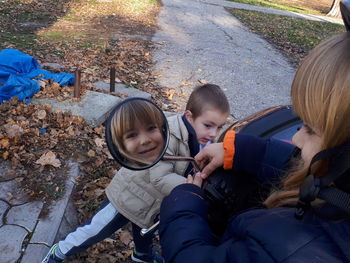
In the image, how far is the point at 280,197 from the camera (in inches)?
45.5

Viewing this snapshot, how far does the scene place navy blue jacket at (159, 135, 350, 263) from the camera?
0.90 meters

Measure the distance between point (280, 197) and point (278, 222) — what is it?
185mm

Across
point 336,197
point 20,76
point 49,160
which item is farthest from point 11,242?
point 20,76

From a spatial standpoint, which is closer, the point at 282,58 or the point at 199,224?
the point at 199,224

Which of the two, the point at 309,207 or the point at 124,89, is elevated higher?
the point at 309,207

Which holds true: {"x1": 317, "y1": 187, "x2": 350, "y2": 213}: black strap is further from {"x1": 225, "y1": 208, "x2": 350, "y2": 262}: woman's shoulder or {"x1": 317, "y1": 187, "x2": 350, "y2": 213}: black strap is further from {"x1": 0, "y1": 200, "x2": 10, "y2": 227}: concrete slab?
{"x1": 0, "y1": 200, "x2": 10, "y2": 227}: concrete slab

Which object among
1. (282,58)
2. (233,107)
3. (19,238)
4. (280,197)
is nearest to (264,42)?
(282,58)

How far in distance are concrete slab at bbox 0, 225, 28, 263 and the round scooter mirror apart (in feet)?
5.15

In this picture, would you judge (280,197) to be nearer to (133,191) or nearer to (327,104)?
(327,104)

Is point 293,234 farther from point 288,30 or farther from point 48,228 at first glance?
point 288,30

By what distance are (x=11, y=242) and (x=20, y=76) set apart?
2813mm

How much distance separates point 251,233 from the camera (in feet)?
3.26

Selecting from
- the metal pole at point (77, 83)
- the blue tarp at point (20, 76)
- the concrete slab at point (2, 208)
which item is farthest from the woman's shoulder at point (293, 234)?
the blue tarp at point (20, 76)

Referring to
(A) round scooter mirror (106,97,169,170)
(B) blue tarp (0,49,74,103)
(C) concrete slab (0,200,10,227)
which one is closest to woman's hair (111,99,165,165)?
(A) round scooter mirror (106,97,169,170)
